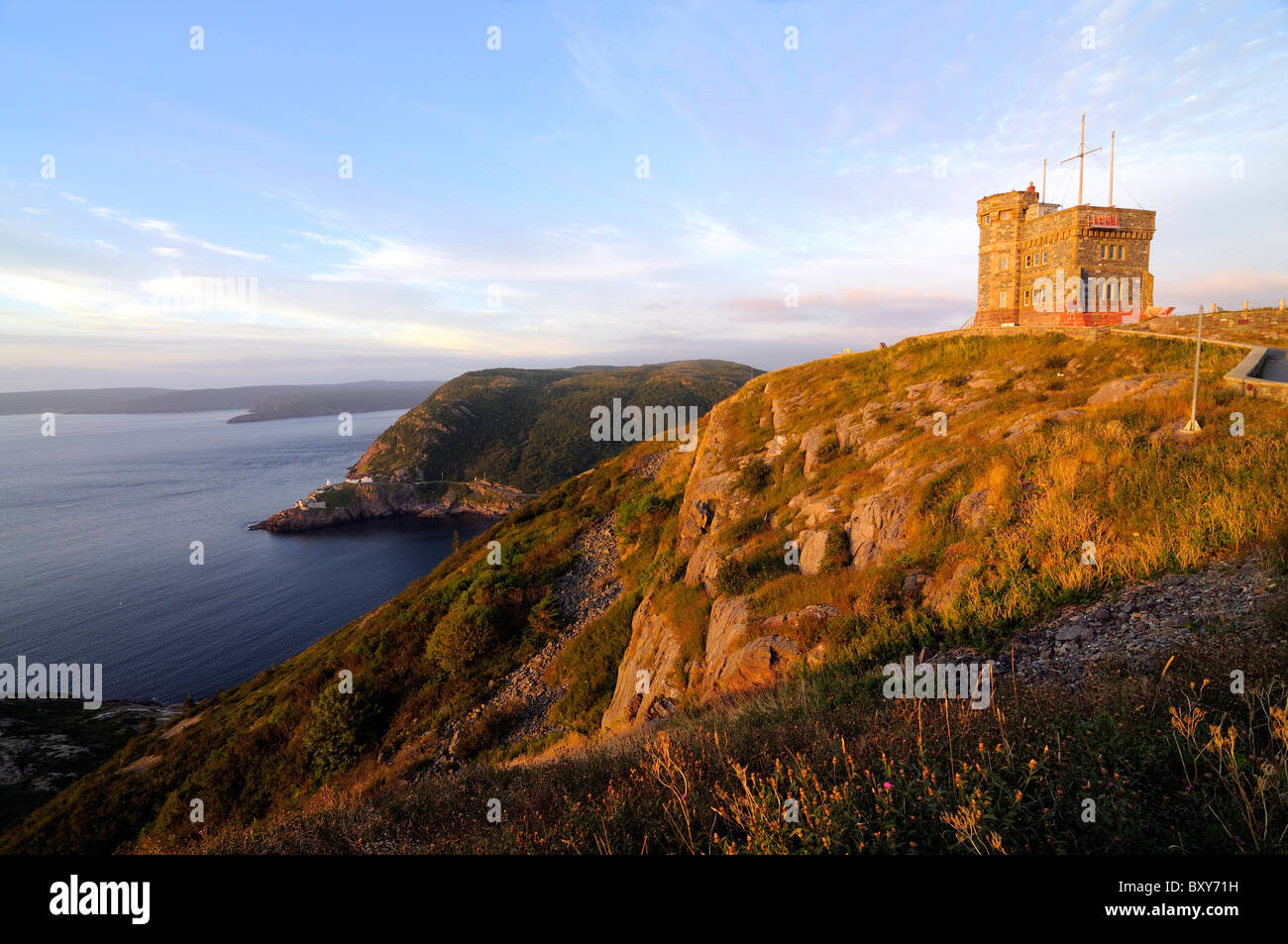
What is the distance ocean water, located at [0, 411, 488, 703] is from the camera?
5265 cm

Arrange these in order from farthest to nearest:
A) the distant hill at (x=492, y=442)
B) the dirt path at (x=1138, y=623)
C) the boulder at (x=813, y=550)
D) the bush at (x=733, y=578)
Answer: the distant hill at (x=492, y=442) < the bush at (x=733, y=578) < the boulder at (x=813, y=550) < the dirt path at (x=1138, y=623)

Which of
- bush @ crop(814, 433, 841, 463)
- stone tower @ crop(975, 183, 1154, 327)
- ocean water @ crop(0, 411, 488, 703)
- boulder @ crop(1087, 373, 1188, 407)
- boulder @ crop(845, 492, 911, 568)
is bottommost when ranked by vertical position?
ocean water @ crop(0, 411, 488, 703)

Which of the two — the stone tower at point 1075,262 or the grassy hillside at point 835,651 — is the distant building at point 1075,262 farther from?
the grassy hillside at point 835,651

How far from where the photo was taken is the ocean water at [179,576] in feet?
173

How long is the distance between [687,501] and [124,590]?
84.2 meters

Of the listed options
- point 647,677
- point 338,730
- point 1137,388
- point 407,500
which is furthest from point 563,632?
point 407,500

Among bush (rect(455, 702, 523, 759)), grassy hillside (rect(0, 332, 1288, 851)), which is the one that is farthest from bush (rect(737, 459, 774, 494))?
bush (rect(455, 702, 523, 759))

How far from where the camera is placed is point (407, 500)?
4707 inches

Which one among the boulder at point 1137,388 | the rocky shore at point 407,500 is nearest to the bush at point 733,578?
the boulder at point 1137,388

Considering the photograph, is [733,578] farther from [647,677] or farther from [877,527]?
[877,527]

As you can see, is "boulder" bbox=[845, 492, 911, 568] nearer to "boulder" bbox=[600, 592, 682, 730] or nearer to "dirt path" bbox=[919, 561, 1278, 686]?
"dirt path" bbox=[919, 561, 1278, 686]

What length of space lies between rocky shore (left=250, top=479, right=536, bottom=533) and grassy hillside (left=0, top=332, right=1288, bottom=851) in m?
84.1

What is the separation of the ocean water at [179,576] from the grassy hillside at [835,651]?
26.5m

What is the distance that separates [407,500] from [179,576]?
50007 mm
